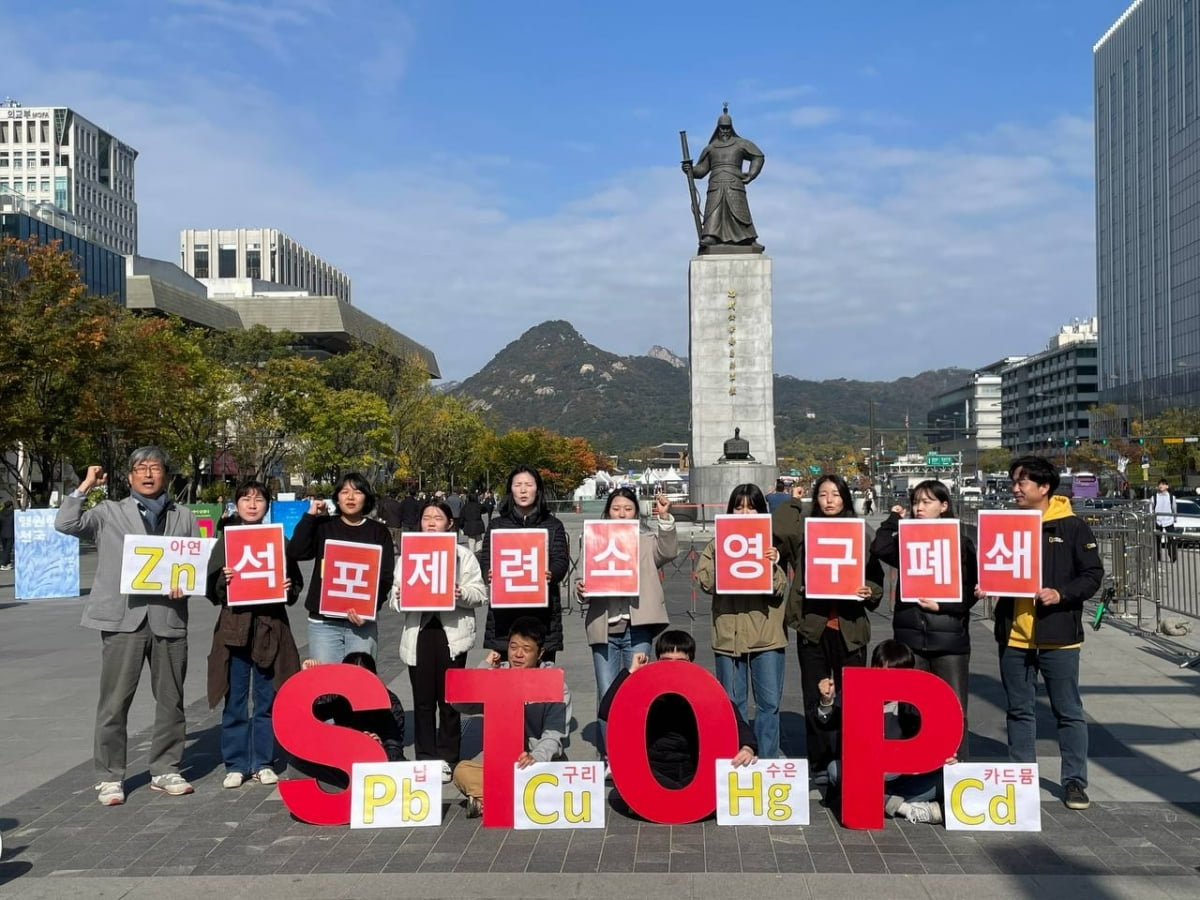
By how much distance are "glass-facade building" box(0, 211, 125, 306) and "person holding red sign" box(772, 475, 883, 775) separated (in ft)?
186

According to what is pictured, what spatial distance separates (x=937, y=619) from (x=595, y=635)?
223 cm

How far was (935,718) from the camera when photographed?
6.41 m

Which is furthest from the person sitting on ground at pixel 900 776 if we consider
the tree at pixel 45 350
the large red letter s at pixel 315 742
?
the tree at pixel 45 350

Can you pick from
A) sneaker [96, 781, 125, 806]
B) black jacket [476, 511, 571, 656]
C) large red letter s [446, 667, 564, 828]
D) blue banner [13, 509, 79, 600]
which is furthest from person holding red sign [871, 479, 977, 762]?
blue banner [13, 509, 79, 600]

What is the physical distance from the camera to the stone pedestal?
33.2 meters

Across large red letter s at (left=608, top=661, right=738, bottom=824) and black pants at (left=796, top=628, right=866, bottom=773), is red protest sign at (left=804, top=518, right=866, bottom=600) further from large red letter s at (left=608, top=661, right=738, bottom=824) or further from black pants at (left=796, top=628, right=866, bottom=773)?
large red letter s at (left=608, top=661, right=738, bottom=824)

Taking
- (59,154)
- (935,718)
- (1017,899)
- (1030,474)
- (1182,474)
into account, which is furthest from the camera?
(59,154)

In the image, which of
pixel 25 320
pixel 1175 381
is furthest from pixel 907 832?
pixel 1175 381

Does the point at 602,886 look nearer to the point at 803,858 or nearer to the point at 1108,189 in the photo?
the point at 803,858

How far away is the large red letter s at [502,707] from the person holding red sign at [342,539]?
4.35 ft

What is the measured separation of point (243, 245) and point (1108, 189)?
114 meters

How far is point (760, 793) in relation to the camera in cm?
652

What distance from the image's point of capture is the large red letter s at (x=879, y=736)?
21.1ft

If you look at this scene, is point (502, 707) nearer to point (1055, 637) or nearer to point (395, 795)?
point (395, 795)
